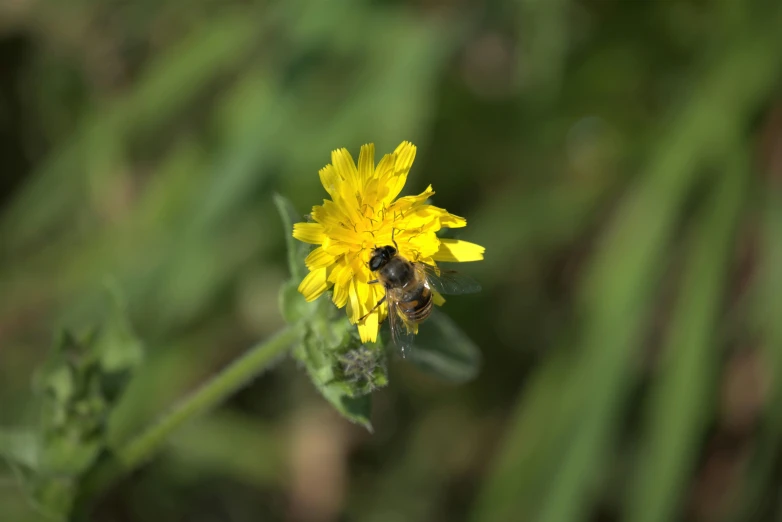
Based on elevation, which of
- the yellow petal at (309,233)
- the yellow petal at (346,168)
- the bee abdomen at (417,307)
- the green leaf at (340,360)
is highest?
the yellow petal at (346,168)

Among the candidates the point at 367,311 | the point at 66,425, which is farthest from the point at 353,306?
the point at 66,425

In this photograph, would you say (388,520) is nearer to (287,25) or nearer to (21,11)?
(287,25)

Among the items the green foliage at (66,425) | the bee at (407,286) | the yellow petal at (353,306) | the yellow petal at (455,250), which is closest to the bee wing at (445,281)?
the bee at (407,286)

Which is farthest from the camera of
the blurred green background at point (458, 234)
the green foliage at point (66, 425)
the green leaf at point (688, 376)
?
the blurred green background at point (458, 234)

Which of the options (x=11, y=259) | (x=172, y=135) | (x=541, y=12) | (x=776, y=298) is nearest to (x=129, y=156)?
(x=172, y=135)

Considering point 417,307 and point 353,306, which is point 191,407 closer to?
point 353,306

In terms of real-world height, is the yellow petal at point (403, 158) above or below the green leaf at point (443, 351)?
above

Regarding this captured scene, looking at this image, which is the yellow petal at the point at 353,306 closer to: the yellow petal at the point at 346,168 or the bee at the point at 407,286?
the bee at the point at 407,286

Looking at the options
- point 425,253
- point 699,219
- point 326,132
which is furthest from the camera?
point 699,219
